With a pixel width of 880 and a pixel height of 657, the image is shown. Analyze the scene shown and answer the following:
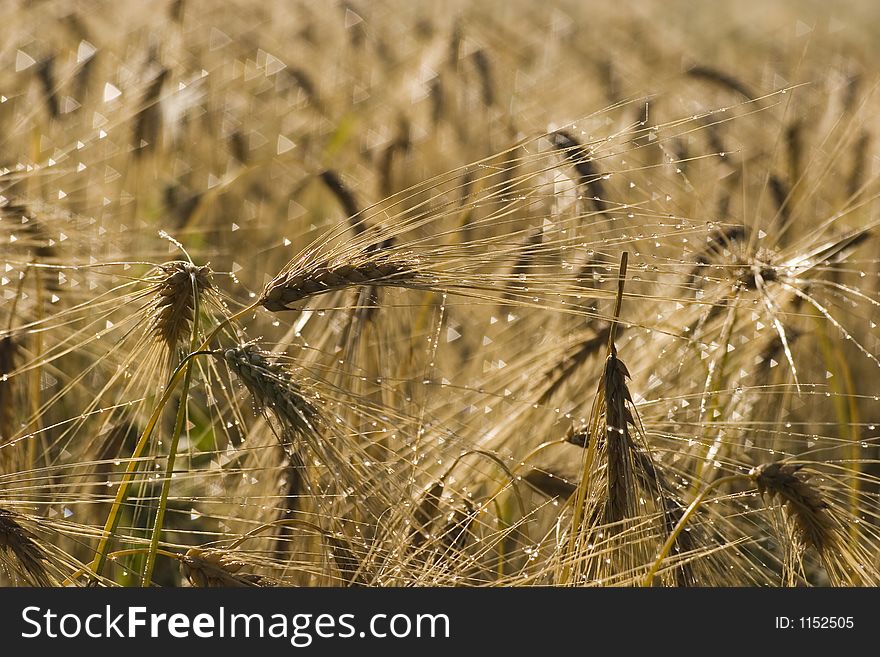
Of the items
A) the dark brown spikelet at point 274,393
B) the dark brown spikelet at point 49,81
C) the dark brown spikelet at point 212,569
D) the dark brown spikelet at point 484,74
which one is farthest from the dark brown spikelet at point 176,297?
the dark brown spikelet at point 484,74

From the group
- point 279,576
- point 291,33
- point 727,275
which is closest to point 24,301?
point 279,576

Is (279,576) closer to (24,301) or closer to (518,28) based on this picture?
(24,301)

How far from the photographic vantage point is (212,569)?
41.6 inches

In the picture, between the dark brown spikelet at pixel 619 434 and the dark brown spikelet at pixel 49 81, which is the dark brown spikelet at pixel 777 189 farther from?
the dark brown spikelet at pixel 49 81

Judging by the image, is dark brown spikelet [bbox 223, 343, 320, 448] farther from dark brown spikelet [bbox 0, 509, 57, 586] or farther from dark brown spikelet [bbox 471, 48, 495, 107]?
dark brown spikelet [bbox 471, 48, 495, 107]

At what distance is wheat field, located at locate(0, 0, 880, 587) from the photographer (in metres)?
1.02

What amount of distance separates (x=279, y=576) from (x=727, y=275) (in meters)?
0.70

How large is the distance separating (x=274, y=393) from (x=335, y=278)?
13 centimetres

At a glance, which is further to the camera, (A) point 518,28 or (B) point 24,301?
(A) point 518,28

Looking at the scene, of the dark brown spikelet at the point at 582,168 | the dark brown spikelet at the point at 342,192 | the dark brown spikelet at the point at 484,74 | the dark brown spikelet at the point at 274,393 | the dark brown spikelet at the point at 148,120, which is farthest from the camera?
the dark brown spikelet at the point at 484,74

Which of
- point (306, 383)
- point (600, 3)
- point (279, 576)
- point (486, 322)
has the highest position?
point (600, 3)

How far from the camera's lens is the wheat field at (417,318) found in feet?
3.34

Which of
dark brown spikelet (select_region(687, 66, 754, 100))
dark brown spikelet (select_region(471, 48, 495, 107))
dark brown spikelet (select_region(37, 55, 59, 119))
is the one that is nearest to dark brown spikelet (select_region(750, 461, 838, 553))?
dark brown spikelet (select_region(687, 66, 754, 100))

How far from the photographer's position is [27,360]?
56.7 inches
